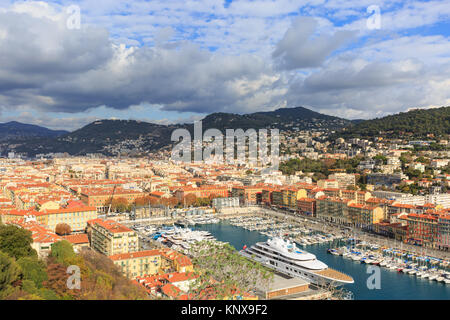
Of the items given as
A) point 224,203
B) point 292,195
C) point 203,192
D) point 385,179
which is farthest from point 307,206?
point 385,179

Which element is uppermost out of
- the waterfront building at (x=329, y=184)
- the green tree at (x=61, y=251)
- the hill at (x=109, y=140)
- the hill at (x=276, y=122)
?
the hill at (x=276, y=122)

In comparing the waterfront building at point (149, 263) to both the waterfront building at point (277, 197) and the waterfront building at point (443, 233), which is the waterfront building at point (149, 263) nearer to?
the waterfront building at point (443, 233)

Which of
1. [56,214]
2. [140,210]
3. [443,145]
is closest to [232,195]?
[140,210]

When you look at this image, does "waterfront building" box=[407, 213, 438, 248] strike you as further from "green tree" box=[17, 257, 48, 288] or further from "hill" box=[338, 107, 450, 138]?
"hill" box=[338, 107, 450, 138]

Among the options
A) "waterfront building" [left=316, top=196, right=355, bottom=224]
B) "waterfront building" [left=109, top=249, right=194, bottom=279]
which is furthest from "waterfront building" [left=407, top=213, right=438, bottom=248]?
"waterfront building" [left=109, top=249, right=194, bottom=279]

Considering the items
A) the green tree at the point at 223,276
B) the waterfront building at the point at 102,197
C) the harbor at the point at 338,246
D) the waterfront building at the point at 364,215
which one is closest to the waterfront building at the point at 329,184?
the harbor at the point at 338,246
